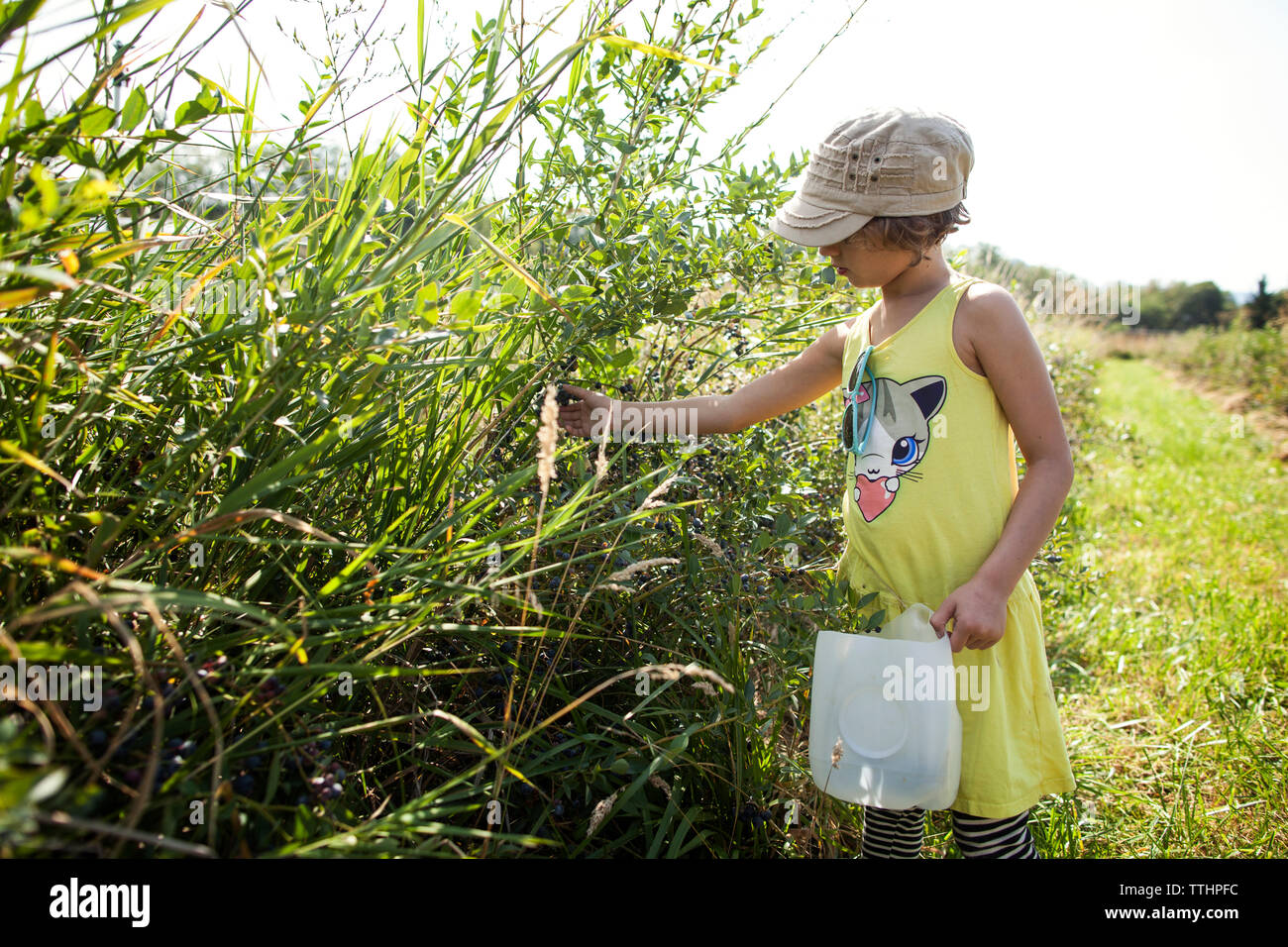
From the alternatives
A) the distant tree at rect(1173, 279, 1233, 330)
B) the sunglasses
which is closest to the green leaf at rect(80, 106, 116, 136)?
the sunglasses

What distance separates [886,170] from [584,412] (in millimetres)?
751

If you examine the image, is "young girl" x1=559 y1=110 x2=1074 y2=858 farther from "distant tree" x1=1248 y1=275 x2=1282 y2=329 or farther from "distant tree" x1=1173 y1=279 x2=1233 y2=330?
"distant tree" x1=1173 y1=279 x2=1233 y2=330

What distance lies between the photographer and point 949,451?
150 centimetres

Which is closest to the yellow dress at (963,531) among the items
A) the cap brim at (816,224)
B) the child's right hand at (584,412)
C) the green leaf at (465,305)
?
the cap brim at (816,224)

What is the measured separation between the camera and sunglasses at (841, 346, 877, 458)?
1605 millimetres

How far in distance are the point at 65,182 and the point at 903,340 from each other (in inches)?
55.1

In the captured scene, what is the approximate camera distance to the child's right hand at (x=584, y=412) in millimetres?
1725

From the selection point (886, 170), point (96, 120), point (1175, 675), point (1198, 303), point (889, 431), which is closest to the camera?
point (96, 120)

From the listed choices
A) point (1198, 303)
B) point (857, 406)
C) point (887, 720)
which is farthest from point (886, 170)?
point (1198, 303)

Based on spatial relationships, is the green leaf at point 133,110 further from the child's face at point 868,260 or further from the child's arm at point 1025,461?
the child's arm at point 1025,461

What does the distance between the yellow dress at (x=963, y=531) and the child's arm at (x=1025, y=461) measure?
49mm

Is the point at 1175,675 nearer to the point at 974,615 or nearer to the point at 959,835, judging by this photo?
the point at 959,835
